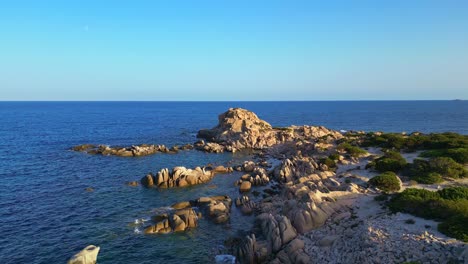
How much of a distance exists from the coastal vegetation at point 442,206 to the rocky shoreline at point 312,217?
1.05 metres

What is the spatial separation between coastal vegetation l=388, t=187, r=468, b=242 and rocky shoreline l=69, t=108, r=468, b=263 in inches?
41.4

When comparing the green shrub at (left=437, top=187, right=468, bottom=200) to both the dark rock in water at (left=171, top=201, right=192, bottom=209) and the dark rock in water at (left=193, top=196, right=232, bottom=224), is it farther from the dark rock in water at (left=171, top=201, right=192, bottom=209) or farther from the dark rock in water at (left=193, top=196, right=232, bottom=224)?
the dark rock in water at (left=171, top=201, right=192, bottom=209)

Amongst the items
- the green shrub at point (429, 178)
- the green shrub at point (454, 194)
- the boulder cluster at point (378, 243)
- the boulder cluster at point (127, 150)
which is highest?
the green shrub at point (454, 194)

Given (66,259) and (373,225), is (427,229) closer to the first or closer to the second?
(373,225)

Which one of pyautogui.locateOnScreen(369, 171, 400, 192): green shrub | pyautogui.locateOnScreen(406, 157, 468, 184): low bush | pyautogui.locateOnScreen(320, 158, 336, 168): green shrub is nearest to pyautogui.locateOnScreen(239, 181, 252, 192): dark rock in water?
pyautogui.locateOnScreen(320, 158, 336, 168): green shrub

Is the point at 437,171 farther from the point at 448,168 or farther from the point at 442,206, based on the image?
the point at 442,206

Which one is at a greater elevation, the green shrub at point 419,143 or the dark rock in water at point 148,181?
the green shrub at point 419,143

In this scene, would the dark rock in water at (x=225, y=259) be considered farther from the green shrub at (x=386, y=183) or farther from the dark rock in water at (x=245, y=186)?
the dark rock in water at (x=245, y=186)

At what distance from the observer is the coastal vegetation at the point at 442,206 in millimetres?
24125

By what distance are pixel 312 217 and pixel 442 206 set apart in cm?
1134

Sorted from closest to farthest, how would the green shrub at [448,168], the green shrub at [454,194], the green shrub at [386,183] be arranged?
1. the green shrub at [454,194]
2. the green shrub at [386,183]
3. the green shrub at [448,168]

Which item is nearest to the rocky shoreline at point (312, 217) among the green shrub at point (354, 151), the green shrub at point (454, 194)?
the green shrub at point (354, 151)

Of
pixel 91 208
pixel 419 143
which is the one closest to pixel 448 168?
pixel 419 143

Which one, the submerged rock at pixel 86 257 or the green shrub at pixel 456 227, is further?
the submerged rock at pixel 86 257
